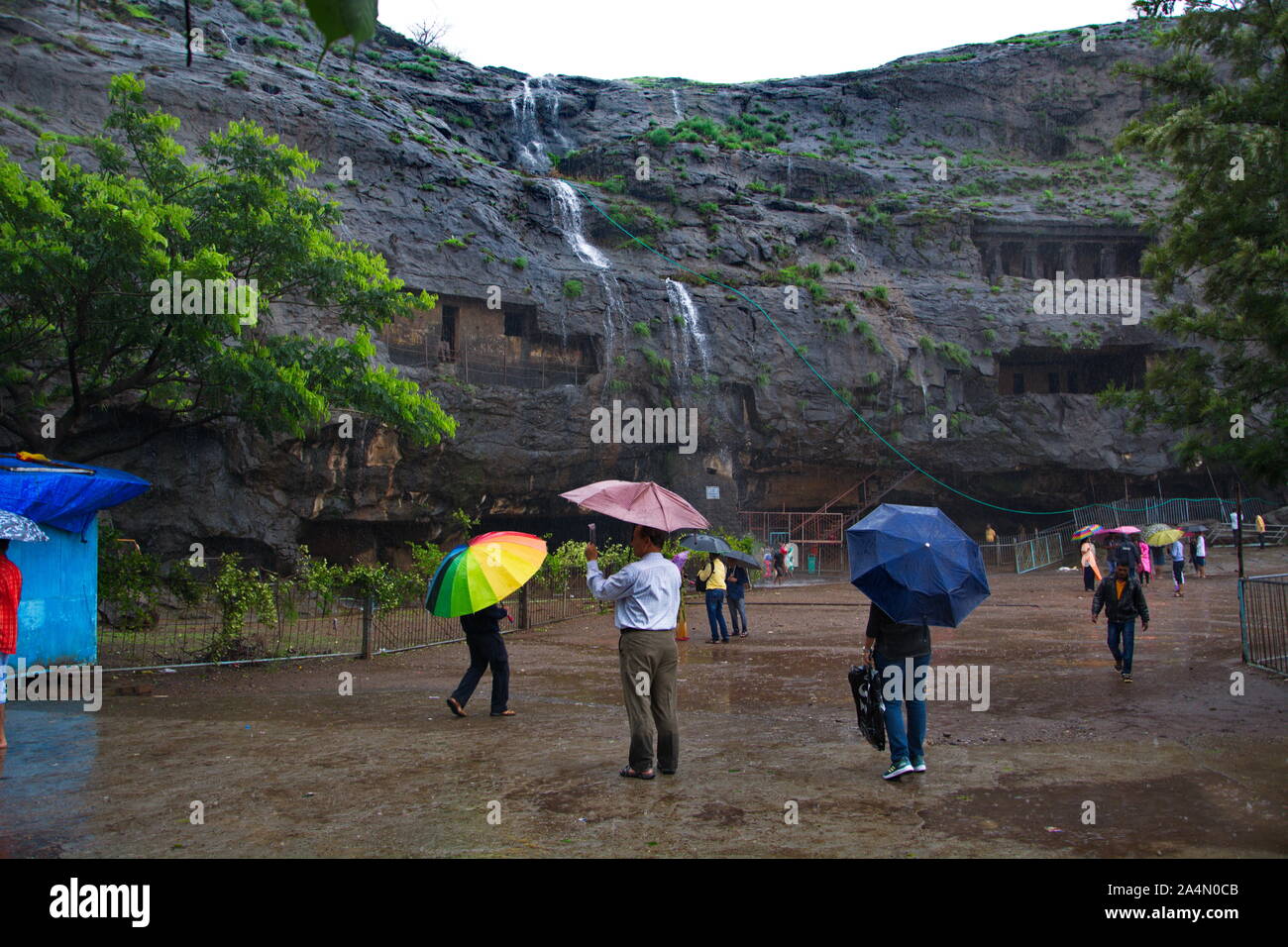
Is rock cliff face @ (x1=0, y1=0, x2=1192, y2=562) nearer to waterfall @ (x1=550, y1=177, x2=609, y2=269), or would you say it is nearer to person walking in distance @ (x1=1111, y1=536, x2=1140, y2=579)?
waterfall @ (x1=550, y1=177, x2=609, y2=269)

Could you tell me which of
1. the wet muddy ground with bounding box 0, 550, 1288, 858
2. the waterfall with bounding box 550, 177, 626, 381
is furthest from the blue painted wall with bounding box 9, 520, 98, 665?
the waterfall with bounding box 550, 177, 626, 381

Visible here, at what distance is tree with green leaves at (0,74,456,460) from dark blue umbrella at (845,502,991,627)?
10439 millimetres

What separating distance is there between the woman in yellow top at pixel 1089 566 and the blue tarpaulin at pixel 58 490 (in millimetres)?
21212

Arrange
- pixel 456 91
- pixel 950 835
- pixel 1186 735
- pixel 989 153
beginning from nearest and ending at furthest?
1. pixel 950 835
2. pixel 1186 735
3. pixel 456 91
4. pixel 989 153

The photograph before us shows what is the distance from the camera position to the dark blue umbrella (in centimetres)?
650

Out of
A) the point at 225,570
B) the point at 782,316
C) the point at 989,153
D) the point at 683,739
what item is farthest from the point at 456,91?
the point at 683,739

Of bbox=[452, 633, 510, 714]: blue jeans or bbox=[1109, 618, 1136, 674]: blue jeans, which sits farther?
bbox=[1109, 618, 1136, 674]: blue jeans

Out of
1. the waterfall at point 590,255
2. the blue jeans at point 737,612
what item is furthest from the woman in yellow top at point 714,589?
the waterfall at point 590,255

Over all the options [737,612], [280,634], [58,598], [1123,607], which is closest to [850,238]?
[737,612]

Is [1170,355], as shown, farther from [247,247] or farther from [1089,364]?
[1089,364]

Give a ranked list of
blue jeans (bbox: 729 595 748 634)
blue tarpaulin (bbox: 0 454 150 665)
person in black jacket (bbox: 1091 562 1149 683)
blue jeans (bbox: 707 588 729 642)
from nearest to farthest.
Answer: person in black jacket (bbox: 1091 562 1149 683), blue tarpaulin (bbox: 0 454 150 665), blue jeans (bbox: 707 588 729 642), blue jeans (bbox: 729 595 748 634)

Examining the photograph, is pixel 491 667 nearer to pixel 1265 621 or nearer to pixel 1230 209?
pixel 1265 621

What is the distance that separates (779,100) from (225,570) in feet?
155

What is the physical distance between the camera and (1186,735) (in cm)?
796
